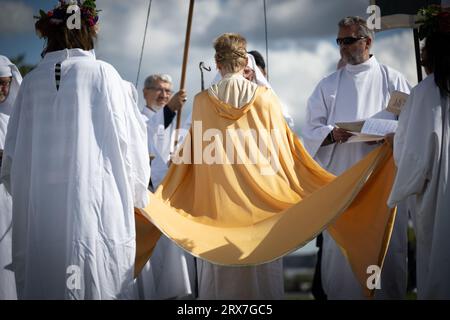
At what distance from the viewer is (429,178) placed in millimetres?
6746

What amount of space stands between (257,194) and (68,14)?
2312 mm

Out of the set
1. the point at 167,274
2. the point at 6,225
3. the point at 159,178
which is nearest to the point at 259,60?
the point at 159,178

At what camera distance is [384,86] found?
30.7 ft

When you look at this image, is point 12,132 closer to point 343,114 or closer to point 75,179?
point 75,179

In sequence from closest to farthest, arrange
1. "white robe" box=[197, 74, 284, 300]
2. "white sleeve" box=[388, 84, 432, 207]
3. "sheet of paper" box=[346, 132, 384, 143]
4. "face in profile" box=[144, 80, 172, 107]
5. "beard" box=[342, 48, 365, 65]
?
"white sleeve" box=[388, 84, 432, 207], "white robe" box=[197, 74, 284, 300], "sheet of paper" box=[346, 132, 384, 143], "beard" box=[342, 48, 365, 65], "face in profile" box=[144, 80, 172, 107]

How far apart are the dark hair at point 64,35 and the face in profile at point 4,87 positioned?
1.88m

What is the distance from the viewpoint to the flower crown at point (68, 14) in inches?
283

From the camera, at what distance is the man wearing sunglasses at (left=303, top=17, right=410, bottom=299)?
8852 millimetres

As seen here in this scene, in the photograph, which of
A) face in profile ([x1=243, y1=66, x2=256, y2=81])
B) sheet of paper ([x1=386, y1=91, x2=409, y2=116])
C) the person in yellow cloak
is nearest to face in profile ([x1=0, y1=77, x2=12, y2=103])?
the person in yellow cloak

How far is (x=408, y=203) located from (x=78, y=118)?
11.2 feet

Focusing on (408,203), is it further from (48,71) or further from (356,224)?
(48,71)

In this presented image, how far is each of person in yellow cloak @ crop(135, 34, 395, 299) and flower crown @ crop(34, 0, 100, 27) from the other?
1.34 metres

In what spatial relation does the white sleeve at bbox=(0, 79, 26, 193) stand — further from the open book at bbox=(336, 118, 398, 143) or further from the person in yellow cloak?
the open book at bbox=(336, 118, 398, 143)

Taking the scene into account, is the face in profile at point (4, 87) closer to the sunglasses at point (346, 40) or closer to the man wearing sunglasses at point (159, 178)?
the man wearing sunglasses at point (159, 178)
